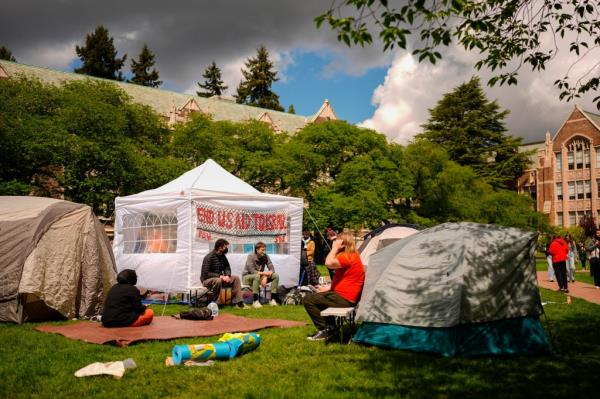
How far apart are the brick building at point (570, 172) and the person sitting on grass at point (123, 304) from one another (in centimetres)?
6121

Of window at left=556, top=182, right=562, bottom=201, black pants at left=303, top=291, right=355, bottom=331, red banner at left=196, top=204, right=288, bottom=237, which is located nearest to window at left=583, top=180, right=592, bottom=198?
window at left=556, top=182, right=562, bottom=201

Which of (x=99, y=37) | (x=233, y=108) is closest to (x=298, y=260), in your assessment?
(x=233, y=108)

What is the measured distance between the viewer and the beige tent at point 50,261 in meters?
10.0

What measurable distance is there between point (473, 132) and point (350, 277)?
49.0 meters

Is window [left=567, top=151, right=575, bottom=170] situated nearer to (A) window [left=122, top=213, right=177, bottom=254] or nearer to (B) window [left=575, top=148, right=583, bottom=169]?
(B) window [left=575, top=148, right=583, bottom=169]

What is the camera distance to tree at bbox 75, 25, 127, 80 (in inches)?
2736

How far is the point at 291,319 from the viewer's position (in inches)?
420

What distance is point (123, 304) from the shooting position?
912 centimetres

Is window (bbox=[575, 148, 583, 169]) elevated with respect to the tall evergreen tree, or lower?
lower

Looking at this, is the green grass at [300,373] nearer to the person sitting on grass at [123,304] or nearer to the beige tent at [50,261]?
the person sitting on grass at [123,304]

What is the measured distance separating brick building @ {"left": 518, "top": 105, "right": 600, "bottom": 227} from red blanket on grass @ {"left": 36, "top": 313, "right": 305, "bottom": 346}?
59699mm

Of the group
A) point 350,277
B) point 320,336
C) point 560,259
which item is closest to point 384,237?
point 560,259

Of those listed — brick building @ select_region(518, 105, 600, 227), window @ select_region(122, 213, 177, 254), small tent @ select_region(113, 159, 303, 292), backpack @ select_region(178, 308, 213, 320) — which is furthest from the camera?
brick building @ select_region(518, 105, 600, 227)

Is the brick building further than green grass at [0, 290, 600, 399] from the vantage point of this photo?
Yes
